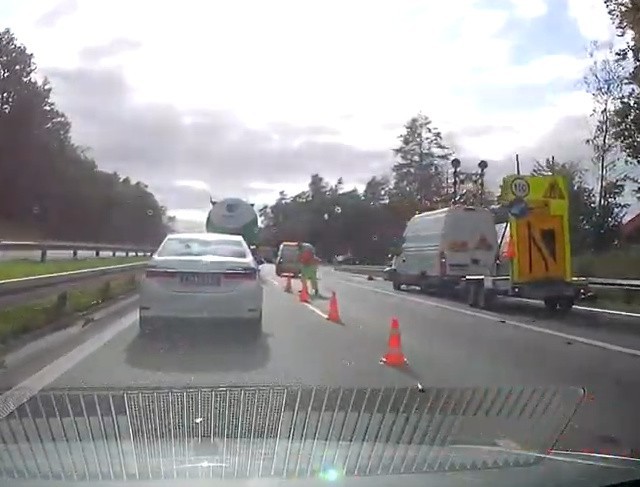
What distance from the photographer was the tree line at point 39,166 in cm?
5069

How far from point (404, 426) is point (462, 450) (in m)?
1.41

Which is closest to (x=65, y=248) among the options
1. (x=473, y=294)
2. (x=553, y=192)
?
(x=473, y=294)

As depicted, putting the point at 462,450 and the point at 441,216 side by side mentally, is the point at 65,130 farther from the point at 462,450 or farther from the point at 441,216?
the point at 462,450

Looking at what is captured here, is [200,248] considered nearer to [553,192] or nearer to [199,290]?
[199,290]

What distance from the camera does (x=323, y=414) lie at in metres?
7.58

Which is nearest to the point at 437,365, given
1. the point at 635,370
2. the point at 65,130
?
the point at 635,370

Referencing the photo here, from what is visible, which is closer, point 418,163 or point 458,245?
point 458,245

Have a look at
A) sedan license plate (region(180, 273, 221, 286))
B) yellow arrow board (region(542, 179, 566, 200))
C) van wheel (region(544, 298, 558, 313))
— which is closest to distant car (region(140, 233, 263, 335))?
sedan license plate (region(180, 273, 221, 286))

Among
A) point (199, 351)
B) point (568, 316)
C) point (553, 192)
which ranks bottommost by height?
point (568, 316)

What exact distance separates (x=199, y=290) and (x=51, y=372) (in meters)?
3.78

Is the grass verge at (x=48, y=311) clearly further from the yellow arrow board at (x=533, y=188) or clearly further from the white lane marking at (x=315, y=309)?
the yellow arrow board at (x=533, y=188)

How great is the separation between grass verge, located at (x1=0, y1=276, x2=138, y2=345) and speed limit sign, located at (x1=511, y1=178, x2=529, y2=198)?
8977 millimetres

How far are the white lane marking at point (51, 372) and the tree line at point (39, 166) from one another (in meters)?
34.3

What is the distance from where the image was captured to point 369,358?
40.5 feet
